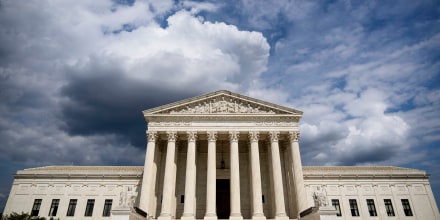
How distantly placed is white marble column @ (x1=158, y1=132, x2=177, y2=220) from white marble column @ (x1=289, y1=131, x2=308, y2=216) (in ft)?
42.0

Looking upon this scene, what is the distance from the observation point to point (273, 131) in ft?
101

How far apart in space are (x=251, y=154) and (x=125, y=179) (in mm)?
17055

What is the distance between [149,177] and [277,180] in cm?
1320

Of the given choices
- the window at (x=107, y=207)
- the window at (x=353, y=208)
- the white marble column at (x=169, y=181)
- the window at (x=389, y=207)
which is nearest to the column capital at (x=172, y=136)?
the white marble column at (x=169, y=181)

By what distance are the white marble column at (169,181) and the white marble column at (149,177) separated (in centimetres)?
150

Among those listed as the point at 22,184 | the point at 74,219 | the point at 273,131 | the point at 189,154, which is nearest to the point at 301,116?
the point at 273,131

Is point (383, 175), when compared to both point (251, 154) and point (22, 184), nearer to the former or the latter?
point (251, 154)

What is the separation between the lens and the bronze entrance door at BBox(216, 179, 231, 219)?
3294cm

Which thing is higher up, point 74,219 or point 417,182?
point 417,182

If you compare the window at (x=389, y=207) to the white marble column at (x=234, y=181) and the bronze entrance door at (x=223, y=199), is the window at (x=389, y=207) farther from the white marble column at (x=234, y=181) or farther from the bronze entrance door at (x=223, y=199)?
the white marble column at (x=234, y=181)

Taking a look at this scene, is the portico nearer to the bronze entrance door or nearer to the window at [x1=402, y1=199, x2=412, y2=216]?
the bronze entrance door

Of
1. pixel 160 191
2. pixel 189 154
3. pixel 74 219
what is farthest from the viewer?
pixel 74 219

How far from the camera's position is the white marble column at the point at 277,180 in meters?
27.4

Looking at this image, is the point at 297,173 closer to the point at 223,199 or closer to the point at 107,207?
the point at 223,199
